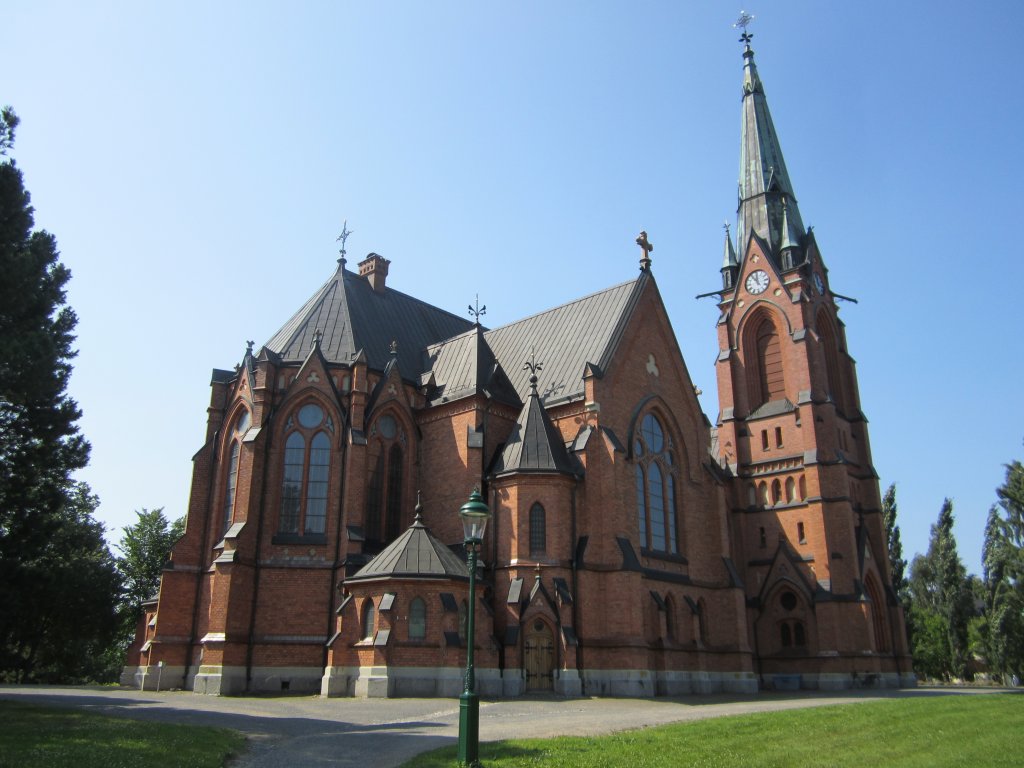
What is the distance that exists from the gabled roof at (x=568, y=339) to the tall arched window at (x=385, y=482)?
6.44m

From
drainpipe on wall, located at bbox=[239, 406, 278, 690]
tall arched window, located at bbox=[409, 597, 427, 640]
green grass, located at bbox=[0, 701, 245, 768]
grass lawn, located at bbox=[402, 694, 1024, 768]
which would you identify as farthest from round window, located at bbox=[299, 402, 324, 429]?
grass lawn, located at bbox=[402, 694, 1024, 768]

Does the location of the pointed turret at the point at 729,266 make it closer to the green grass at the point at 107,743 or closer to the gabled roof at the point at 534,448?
the gabled roof at the point at 534,448

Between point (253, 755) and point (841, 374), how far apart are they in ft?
144

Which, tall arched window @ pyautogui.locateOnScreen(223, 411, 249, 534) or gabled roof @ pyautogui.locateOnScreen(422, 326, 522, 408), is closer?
tall arched window @ pyautogui.locateOnScreen(223, 411, 249, 534)

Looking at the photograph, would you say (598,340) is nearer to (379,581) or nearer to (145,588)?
(379,581)

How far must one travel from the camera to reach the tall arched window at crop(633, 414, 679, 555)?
35125mm

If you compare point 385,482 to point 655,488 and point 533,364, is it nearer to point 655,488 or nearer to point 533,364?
point 533,364

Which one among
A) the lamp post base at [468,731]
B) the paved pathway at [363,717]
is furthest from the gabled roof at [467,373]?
the lamp post base at [468,731]

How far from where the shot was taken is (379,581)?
2827 cm

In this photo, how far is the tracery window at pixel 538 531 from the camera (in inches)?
1227

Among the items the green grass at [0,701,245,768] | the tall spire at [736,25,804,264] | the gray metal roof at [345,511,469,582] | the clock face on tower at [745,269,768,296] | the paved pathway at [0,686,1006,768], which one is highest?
the tall spire at [736,25,804,264]

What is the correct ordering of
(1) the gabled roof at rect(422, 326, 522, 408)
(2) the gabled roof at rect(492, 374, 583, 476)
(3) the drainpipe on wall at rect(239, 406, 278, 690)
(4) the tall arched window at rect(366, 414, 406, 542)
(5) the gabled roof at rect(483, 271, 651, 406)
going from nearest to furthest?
(3) the drainpipe on wall at rect(239, 406, 278, 690)
(2) the gabled roof at rect(492, 374, 583, 476)
(4) the tall arched window at rect(366, 414, 406, 542)
(1) the gabled roof at rect(422, 326, 522, 408)
(5) the gabled roof at rect(483, 271, 651, 406)

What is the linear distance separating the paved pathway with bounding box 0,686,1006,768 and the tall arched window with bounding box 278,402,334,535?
22.5 ft

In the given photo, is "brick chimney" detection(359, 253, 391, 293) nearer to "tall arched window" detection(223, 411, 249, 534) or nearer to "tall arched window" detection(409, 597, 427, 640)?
"tall arched window" detection(223, 411, 249, 534)
